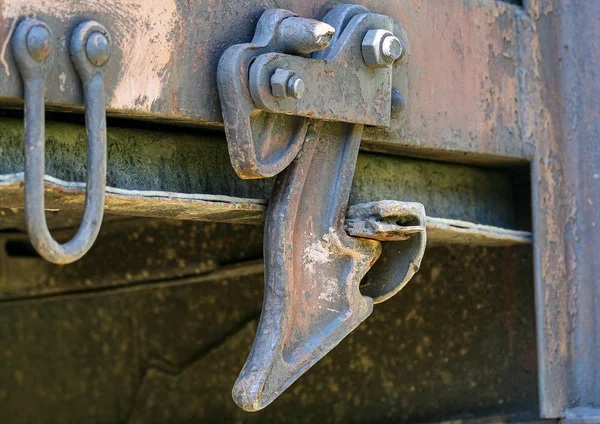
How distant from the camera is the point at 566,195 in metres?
1.99

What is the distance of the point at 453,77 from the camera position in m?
1.85

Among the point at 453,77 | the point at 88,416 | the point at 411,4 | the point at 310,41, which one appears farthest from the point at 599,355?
the point at 88,416

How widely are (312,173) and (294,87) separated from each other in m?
0.18

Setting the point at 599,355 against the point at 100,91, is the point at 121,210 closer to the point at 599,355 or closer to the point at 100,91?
the point at 100,91

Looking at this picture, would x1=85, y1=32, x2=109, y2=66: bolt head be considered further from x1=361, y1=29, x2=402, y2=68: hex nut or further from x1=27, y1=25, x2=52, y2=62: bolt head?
x1=361, y1=29, x2=402, y2=68: hex nut

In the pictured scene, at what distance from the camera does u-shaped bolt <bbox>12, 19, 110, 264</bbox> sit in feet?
4.07

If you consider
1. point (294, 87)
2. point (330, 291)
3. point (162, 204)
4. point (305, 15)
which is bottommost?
point (330, 291)

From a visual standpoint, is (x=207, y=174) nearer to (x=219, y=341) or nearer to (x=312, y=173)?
(x=312, y=173)

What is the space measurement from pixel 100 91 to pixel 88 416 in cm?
166

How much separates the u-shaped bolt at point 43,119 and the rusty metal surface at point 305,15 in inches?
0.6

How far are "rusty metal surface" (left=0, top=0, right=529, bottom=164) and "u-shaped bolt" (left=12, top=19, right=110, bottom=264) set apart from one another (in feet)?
0.05

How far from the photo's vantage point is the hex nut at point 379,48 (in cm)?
159

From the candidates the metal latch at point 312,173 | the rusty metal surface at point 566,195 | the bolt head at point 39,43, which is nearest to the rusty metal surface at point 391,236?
the metal latch at point 312,173

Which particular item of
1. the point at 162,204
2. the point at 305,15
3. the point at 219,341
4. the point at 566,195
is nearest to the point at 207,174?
the point at 162,204
